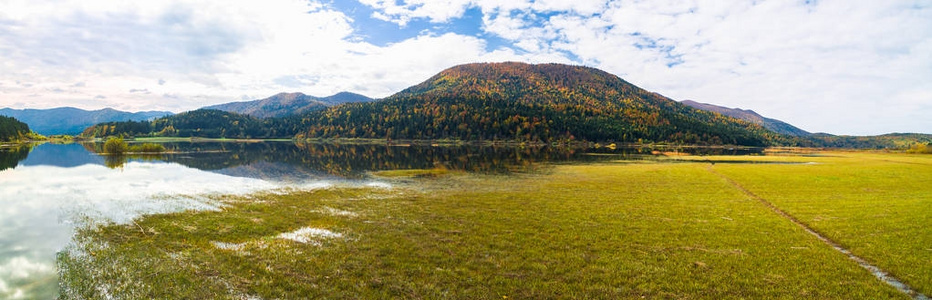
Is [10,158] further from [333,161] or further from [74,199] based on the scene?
[74,199]

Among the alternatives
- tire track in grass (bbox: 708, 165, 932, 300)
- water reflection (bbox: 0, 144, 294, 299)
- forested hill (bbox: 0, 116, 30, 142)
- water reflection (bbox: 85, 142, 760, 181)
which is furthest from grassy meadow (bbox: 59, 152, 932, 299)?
Result: forested hill (bbox: 0, 116, 30, 142)

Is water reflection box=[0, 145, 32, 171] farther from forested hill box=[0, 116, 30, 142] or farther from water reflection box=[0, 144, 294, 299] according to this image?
forested hill box=[0, 116, 30, 142]

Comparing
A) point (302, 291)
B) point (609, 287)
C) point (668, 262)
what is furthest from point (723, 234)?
point (302, 291)

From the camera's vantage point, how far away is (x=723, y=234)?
750 inches

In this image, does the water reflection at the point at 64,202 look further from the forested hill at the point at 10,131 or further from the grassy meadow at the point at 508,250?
the forested hill at the point at 10,131

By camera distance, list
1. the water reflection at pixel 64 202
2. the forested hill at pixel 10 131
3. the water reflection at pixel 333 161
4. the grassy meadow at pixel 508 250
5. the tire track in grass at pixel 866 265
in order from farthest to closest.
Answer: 1. the forested hill at pixel 10 131
2. the water reflection at pixel 333 161
3. the water reflection at pixel 64 202
4. the grassy meadow at pixel 508 250
5. the tire track in grass at pixel 866 265

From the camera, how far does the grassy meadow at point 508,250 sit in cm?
1263

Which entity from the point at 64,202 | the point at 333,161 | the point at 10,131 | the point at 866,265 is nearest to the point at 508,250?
the point at 866,265

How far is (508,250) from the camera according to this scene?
16.7 metres

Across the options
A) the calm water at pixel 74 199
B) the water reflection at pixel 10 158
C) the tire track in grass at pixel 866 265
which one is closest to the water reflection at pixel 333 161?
the calm water at pixel 74 199

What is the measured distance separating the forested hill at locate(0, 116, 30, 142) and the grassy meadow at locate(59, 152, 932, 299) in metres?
180

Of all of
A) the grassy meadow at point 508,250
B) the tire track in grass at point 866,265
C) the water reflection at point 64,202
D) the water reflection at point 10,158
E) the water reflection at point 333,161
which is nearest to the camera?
the tire track in grass at point 866,265

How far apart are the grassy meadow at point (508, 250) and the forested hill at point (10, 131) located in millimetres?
180203

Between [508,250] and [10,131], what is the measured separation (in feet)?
680
